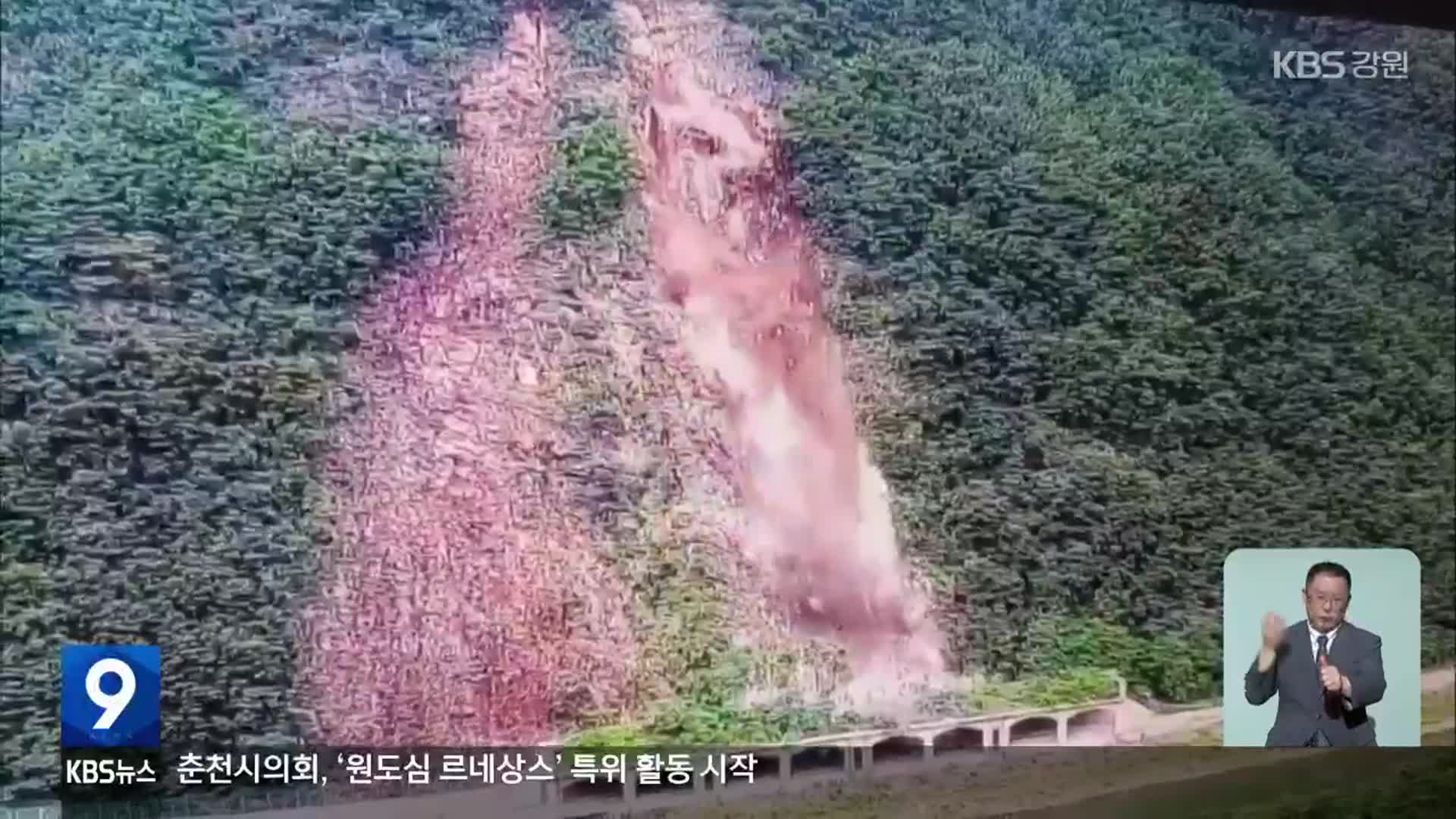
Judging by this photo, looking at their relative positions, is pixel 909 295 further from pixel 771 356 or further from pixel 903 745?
pixel 903 745

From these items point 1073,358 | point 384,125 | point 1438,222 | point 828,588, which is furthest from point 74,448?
point 1438,222

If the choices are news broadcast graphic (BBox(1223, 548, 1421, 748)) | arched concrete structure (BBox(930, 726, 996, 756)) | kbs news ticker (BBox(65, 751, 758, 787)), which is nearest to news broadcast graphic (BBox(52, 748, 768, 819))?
kbs news ticker (BBox(65, 751, 758, 787))

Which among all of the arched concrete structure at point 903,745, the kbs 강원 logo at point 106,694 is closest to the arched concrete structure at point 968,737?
the arched concrete structure at point 903,745

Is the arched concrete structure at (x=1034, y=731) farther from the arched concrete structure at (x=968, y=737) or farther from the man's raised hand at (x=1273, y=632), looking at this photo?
the man's raised hand at (x=1273, y=632)

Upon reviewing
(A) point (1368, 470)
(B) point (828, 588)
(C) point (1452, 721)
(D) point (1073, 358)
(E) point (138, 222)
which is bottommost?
(C) point (1452, 721)

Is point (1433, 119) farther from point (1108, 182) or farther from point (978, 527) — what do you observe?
point (978, 527)

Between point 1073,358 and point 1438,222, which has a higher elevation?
point 1438,222

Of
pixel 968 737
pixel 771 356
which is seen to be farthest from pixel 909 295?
pixel 968 737
